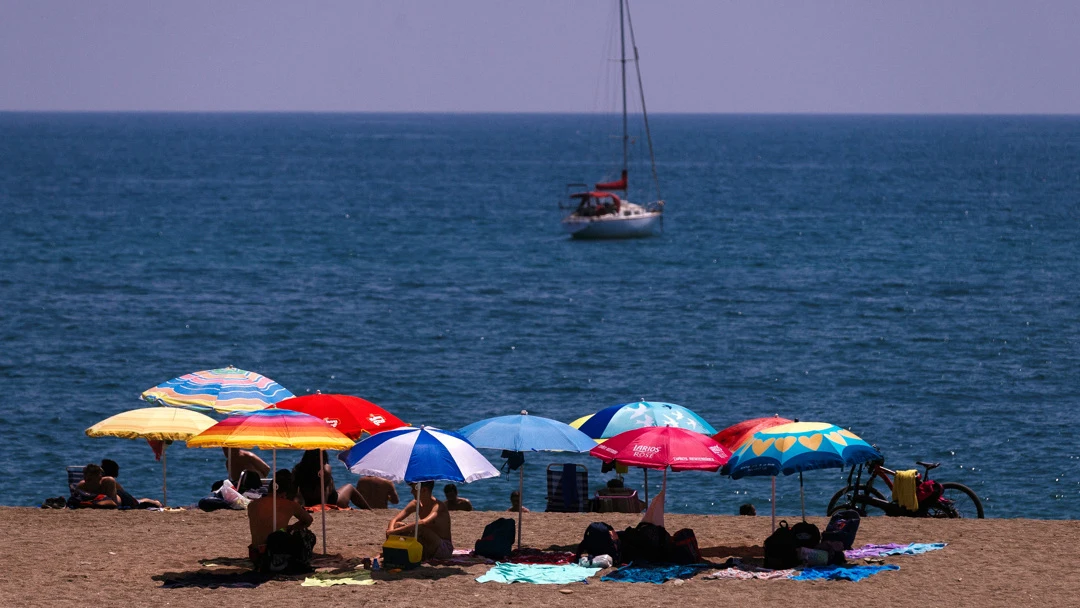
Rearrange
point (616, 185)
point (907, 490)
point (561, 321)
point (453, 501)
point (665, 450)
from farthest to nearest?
point (616, 185), point (561, 321), point (453, 501), point (907, 490), point (665, 450)

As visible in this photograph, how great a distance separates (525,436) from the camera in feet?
51.3

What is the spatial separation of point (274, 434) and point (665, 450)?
4.12 m

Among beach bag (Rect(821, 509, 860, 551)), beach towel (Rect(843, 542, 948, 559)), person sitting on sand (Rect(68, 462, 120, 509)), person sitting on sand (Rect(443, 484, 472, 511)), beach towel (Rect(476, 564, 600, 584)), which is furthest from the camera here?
person sitting on sand (Rect(443, 484, 472, 511))

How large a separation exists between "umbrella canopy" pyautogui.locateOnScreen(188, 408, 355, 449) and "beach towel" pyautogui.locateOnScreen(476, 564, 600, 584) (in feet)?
6.68

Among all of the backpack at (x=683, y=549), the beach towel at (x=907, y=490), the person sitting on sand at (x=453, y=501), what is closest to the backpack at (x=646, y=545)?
the backpack at (x=683, y=549)

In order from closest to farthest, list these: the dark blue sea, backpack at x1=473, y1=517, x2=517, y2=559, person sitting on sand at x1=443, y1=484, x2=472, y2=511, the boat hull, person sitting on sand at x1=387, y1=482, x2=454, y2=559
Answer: person sitting on sand at x1=387, y1=482, x2=454, y2=559 → backpack at x1=473, y1=517, x2=517, y2=559 → person sitting on sand at x1=443, y1=484, x2=472, y2=511 → the dark blue sea → the boat hull

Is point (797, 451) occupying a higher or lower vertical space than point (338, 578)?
higher

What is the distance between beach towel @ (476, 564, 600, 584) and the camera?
14898 mm

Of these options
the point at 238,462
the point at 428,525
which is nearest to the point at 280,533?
the point at 428,525

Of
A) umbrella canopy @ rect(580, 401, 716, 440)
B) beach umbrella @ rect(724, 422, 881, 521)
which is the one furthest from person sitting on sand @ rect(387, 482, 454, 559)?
beach umbrella @ rect(724, 422, 881, 521)

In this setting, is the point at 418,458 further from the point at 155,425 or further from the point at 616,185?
the point at 616,185

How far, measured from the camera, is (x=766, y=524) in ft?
60.5

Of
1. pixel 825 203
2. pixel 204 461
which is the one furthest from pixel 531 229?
pixel 204 461

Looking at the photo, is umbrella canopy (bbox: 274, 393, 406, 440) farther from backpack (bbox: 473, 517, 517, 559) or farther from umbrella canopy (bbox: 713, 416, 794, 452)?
umbrella canopy (bbox: 713, 416, 794, 452)
